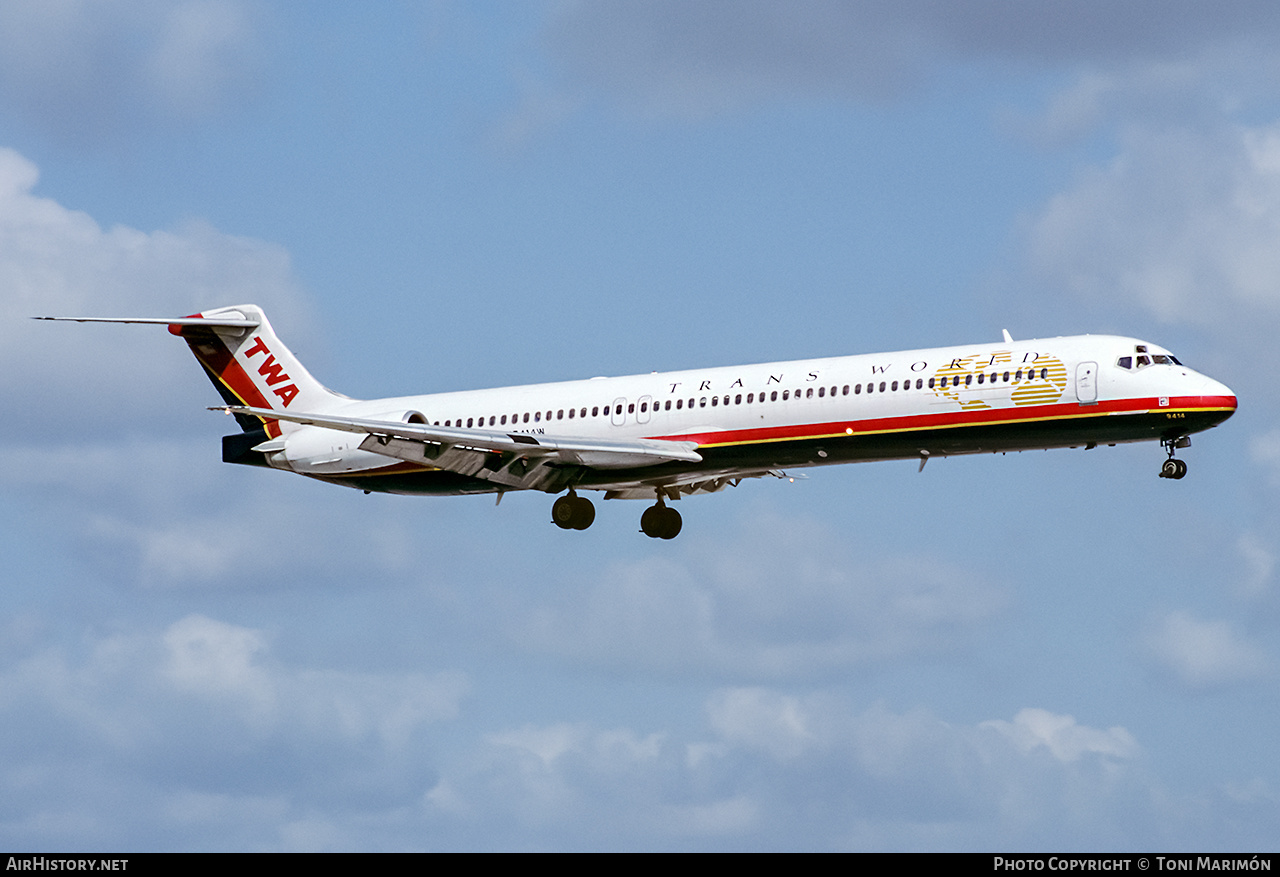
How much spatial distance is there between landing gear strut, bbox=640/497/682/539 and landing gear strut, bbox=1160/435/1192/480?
12984 mm

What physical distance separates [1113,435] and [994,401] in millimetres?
2521

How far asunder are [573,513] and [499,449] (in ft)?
9.37

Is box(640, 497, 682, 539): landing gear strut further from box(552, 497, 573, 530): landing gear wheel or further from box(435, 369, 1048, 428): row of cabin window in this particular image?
box(435, 369, 1048, 428): row of cabin window

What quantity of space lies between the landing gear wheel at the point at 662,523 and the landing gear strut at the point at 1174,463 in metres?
13.0

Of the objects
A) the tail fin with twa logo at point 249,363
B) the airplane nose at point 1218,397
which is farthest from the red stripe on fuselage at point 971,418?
the tail fin with twa logo at point 249,363

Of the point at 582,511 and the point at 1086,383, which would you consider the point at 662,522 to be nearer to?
the point at 582,511

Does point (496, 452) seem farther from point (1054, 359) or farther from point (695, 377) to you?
point (1054, 359)

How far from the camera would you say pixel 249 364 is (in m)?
50.3

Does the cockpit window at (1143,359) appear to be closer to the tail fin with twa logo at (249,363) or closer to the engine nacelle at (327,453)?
the engine nacelle at (327,453)

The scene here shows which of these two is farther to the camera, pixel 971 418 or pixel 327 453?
pixel 327 453

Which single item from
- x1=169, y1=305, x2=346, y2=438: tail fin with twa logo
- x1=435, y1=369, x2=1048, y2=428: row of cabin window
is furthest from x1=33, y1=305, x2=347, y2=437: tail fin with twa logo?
x1=435, y1=369, x2=1048, y2=428: row of cabin window

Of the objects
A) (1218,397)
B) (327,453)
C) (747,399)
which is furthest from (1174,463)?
(327,453)

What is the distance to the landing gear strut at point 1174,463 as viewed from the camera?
38.7 metres
